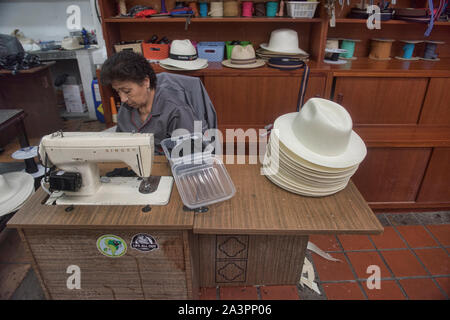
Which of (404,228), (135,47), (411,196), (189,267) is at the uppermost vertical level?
(135,47)

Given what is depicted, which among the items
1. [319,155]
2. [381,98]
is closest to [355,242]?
[381,98]

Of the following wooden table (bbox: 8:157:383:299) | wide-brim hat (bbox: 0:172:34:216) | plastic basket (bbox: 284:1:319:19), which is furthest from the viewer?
plastic basket (bbox: 284:1:319:19)

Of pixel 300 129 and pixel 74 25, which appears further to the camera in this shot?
pixel 74 25

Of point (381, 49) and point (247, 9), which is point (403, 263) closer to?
point (381, 49)

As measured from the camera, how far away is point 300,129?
1.54 meters

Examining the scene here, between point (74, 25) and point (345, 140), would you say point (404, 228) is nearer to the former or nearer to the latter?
point (345, 140)

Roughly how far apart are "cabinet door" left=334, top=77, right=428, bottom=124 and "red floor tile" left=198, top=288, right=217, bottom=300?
189cm

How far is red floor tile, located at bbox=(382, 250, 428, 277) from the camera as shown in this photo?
2.25 meters

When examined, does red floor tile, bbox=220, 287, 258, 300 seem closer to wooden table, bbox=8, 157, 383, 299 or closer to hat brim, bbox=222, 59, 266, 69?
wooden table, bbox=8, 157, 383, 299

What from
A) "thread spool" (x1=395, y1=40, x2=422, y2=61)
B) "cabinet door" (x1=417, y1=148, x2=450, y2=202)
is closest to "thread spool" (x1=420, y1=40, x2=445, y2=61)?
"thread spool" (x1=395, y1=40, x2=422, y2=61)

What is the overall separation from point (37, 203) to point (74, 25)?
4827 millimetres

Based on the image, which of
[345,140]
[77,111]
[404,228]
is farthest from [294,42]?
[77,111]

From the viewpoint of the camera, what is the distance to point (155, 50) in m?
2.90

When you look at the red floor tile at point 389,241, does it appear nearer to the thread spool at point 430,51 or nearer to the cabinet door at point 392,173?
the cabinet door at point 392,173
